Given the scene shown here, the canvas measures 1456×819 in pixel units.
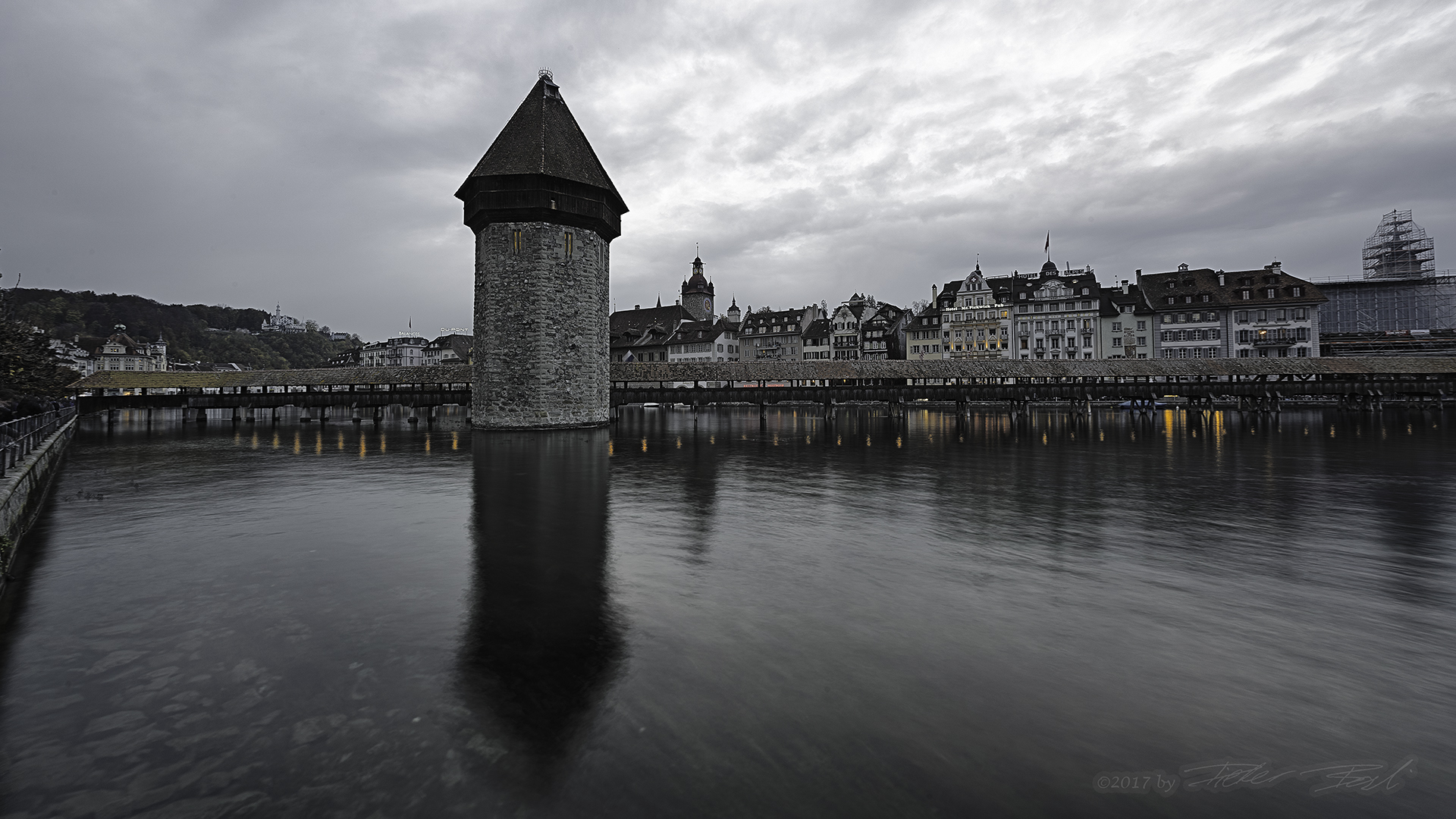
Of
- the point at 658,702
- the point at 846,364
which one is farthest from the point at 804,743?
the point at 846,364

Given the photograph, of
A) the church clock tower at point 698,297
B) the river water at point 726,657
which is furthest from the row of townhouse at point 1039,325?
the river water at point 726,657

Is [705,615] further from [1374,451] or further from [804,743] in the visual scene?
[1374,451]

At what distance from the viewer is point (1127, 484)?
1513cm

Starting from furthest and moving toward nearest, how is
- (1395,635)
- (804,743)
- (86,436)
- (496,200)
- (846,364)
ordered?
(846,364) → (86,436) → (496,200) → (1395,635) → (804,743)

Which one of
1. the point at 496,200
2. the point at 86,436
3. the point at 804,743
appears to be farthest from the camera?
the point at 86,436

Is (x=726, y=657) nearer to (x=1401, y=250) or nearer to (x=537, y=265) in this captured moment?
(x=537, y=265)

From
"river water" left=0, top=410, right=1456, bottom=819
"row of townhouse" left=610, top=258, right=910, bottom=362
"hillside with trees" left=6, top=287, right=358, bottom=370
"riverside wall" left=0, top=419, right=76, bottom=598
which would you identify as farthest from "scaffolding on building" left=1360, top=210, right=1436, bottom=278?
"hillside with trees" left=6, top=287, right=358, bottom=370

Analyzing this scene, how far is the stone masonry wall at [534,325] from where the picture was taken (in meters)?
→ 31.1

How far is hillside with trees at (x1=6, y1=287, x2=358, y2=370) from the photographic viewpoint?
335 feet

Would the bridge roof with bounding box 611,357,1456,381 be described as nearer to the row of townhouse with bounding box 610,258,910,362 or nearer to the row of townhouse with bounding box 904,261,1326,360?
the row of townhouse with bounding box 904,261,1326,360

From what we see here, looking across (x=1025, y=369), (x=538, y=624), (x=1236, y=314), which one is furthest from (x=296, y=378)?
(x=1236, y=314)

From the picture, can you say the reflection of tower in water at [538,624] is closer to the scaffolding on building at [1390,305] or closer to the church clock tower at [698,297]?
the church clock tower at [698,297]

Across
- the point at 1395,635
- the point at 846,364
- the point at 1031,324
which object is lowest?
the point at 1395,635

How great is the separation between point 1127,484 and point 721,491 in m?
9.47
